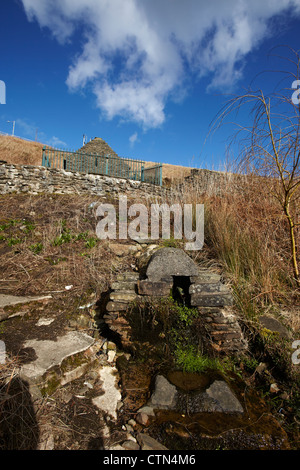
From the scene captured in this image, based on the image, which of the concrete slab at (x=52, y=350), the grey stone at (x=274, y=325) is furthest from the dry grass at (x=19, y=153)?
the grey stone at (x=274, y=325)

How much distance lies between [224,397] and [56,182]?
29.8 feet

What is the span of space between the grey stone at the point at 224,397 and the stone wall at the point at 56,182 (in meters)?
7.84

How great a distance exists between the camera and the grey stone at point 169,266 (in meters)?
3.12

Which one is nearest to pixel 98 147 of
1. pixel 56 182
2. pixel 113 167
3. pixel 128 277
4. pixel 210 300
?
pixel 113 167

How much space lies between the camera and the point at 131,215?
663cm

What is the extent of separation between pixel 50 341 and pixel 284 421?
225cm

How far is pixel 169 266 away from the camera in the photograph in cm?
318

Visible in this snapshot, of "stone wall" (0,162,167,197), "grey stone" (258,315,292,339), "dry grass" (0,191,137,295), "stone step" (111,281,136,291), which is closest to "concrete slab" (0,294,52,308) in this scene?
"dry grass" (0,191,137,295)

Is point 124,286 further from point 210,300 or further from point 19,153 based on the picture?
point 19,153

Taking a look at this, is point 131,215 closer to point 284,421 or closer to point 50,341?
point 50,341

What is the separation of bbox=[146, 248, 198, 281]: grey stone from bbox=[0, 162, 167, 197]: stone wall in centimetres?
639

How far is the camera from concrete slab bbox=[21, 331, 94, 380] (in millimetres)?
2014

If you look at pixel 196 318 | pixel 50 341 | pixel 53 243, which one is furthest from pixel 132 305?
pixel 53 243

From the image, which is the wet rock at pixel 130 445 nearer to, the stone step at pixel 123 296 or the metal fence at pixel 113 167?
the stone step at pixel 123 296
